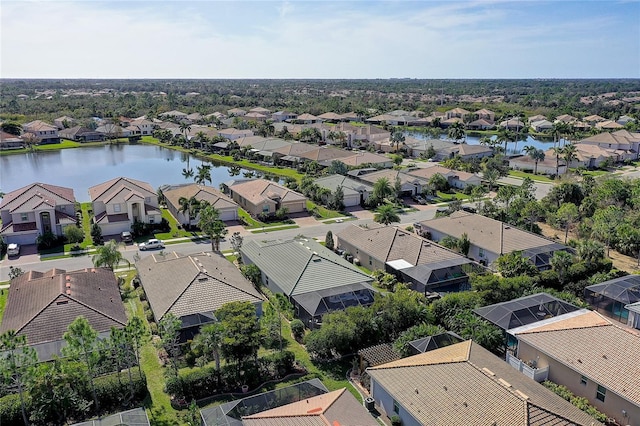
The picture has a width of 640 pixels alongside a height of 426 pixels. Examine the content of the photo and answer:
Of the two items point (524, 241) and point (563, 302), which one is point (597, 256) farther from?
point (563, 302)

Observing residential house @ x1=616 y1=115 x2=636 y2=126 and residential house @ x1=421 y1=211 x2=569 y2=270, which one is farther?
residential house @ x1=616 y1=115 x2=636 y2=126

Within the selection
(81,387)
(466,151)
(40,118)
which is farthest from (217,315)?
(40,118)

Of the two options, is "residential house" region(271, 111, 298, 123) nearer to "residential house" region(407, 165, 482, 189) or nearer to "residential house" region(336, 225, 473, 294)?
"residential house" region(407, 165, 482, 189)

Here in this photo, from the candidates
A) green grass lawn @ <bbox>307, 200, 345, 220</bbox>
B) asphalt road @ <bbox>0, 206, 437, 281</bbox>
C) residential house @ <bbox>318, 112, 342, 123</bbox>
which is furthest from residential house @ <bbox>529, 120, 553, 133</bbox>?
green grass lawn @ <bbox>307, 200, 345, 220</bbox>

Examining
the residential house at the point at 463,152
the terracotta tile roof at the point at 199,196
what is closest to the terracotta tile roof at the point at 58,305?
the terracotta tile roof at the point at 199,196

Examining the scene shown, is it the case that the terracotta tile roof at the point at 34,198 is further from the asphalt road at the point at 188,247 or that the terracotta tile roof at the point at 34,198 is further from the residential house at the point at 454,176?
the residential house at the point at 454,176

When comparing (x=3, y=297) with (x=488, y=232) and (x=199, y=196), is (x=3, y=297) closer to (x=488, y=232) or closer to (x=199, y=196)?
(x=199, y=196)

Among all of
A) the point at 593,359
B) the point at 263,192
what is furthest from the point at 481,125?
the point at 593,359
